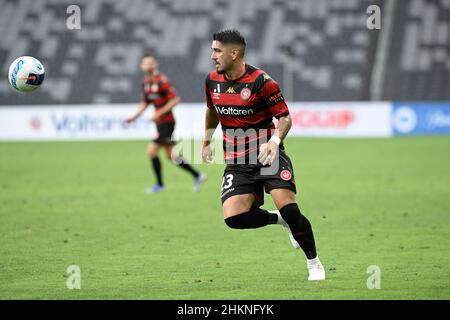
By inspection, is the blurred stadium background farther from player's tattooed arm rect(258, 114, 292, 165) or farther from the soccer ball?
the soccer ball

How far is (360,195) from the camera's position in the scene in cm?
1552

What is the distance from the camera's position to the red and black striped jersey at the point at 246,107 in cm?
806

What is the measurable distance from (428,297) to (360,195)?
8.41 metres

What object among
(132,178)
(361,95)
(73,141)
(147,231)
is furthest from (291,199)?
(361,95)

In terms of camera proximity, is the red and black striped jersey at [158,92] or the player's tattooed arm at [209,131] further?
the red and black striped jersey at [158,92]

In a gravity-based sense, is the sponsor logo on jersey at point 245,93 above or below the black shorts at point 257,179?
above

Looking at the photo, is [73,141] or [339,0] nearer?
[73,141]

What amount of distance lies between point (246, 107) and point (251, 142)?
1.17 ft

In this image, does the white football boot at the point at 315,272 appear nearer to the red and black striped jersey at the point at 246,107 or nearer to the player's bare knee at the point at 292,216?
the player's bare knee at the point at 292,216

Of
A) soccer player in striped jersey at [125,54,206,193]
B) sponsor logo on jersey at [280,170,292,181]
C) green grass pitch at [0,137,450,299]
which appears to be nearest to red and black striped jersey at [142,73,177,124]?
soccer player in striped jersey at [125,54,206,193]

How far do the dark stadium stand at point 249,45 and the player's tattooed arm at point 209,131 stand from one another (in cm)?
2640

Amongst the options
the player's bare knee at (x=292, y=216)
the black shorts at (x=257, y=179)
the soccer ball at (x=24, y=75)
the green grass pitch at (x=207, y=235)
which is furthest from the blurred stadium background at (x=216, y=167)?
the soccer ball at (x=24, y=75)

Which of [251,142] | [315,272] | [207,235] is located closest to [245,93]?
[251,142]
